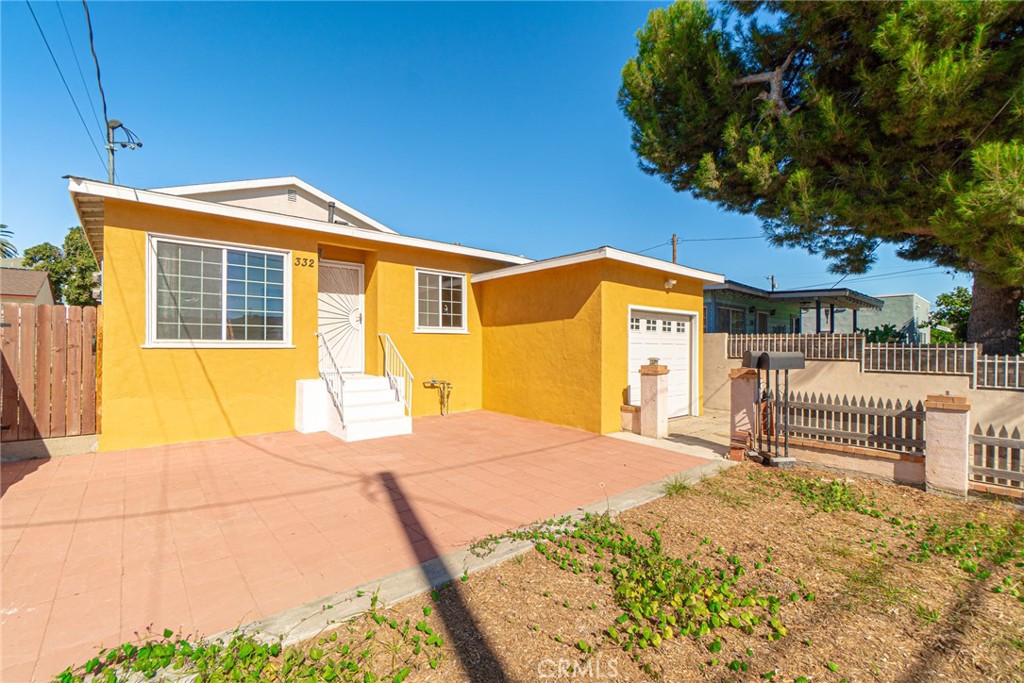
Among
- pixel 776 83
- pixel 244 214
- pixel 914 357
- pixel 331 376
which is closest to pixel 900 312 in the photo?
pixel 914 357

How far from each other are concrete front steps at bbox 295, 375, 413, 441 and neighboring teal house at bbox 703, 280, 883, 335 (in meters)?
9.99

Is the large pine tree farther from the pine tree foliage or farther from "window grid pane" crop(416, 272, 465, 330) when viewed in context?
the pine tree foliage

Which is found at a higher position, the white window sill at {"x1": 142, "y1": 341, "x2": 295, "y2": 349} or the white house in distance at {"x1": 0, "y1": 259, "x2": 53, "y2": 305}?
the white house in distance at {"x1": 0, "y1": 259, "x2": 53, "y2": 305}

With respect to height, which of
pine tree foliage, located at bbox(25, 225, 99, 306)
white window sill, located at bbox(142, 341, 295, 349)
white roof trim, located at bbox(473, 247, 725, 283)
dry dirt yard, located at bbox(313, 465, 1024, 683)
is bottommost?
dry dirt yard, located at bbox(313, 465, 1024, 683)

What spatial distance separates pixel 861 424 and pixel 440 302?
7733mm

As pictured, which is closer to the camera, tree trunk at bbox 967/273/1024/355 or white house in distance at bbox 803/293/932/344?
tree trunk at bbox 967/273/1024/355

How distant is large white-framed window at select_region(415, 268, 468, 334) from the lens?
9.24 meters

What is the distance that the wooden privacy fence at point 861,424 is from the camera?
508 centimetres

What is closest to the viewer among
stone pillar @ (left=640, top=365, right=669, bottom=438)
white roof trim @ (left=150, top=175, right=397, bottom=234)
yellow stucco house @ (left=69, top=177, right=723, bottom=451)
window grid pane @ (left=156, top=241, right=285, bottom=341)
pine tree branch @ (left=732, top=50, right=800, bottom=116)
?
yellow stucco house @ (left=69, top=177, right=723, bottom=451)

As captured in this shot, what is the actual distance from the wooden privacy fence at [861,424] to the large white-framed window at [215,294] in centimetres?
838

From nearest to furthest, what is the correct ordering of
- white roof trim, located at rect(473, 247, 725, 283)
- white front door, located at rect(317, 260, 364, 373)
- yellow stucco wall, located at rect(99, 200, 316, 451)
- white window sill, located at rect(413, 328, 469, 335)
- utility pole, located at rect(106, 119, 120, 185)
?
yellow stucco wall, located at rect(99, 200, 316, 451), white roof trim, located at rect(473, 247, 725, 283), white front door, located at rect(317, 260, 364, 373), white window sill, located at rect(413, 328, 469, 335), utility pole, located at rect(106, 119, 120, 185)

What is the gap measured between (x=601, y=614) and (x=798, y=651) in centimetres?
108

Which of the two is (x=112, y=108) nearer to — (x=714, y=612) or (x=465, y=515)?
(x=465, y=515)

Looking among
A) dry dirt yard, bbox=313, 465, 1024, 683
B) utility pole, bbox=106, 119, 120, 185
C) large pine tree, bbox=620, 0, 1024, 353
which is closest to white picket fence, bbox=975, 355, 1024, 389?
large pine tree, bbox=620, 0, 1024, 353
